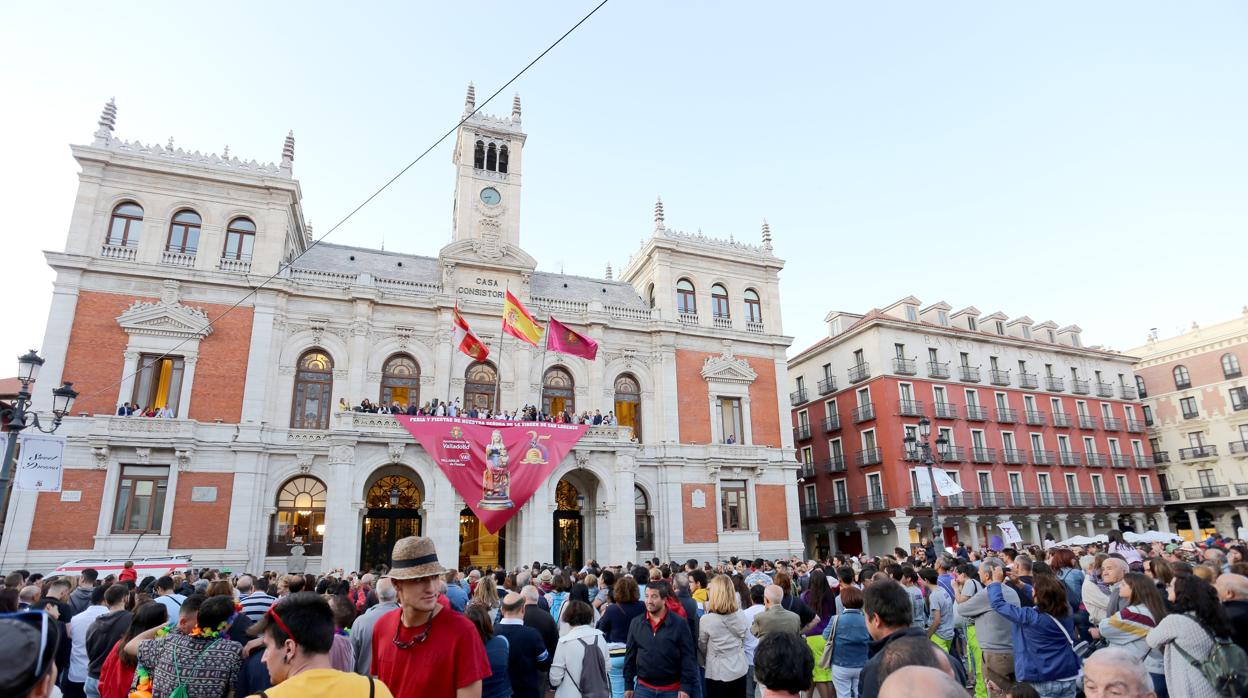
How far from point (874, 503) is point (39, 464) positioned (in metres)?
31.1

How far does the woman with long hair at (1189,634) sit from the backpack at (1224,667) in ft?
0.06

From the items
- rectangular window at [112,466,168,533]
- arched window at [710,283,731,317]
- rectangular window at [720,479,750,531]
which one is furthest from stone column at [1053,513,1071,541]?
rectangular window at [112,466,168,533]

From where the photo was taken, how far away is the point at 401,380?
2523cm

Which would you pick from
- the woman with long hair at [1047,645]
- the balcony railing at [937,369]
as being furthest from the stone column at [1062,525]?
the woman with long hair at [1047,645]

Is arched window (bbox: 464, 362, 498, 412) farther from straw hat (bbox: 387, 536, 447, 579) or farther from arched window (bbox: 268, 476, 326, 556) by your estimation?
straw hat (bbox: 387, 536, 447, 579)

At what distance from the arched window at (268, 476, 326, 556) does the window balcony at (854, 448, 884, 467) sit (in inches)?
977

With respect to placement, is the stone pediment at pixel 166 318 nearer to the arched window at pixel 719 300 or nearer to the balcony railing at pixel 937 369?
the arched window at pixel 719 300

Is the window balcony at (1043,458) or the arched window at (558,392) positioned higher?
the arched window at (558,392)

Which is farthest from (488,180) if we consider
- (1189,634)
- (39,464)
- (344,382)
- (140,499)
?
(1189,634)

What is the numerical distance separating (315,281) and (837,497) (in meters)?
27.2

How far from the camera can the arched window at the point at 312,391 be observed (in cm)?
2366

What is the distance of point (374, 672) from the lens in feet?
13.4

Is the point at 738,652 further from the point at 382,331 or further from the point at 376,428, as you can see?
the point at 382,331

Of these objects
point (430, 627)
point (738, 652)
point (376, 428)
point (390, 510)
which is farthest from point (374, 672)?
point (390, 510)
